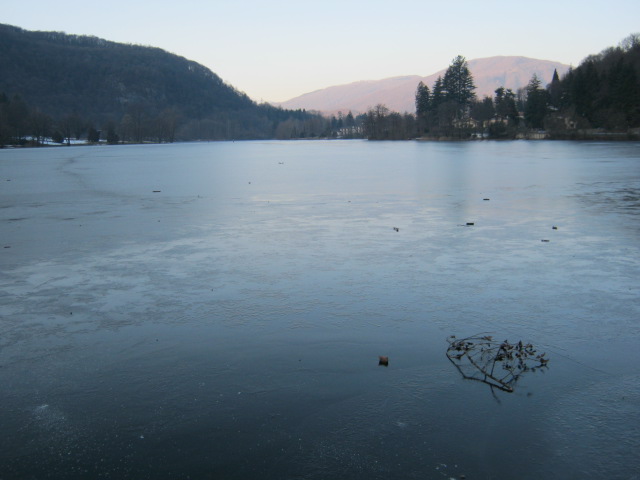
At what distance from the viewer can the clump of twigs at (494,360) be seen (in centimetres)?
517

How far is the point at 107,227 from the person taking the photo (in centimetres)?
1364

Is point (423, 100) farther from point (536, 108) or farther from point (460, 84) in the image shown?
point (536, 108)

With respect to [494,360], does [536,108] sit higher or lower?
higher

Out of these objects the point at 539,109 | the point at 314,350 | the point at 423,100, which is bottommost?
the point at 314,350

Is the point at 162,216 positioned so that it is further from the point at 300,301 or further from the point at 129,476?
the point at 129,476

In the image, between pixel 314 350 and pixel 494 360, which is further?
pixel 314 350

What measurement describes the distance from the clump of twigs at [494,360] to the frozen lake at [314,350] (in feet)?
0.43

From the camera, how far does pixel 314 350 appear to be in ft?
19.0

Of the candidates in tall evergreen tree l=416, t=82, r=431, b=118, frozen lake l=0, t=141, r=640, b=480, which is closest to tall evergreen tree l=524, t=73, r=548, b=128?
tall evergreen tree l=416, t=82, r=431, b=118

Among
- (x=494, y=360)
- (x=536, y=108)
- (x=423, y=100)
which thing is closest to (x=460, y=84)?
(x=423, y=100)

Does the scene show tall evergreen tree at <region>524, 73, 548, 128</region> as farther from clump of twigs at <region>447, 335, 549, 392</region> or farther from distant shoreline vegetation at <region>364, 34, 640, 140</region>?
clump of twigs at <region>447, 335, 549, 392</region>

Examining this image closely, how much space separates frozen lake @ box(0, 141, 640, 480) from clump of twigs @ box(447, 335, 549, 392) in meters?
0.13

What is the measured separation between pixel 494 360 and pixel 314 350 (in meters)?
1.90

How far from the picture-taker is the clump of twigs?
5.17 meters
